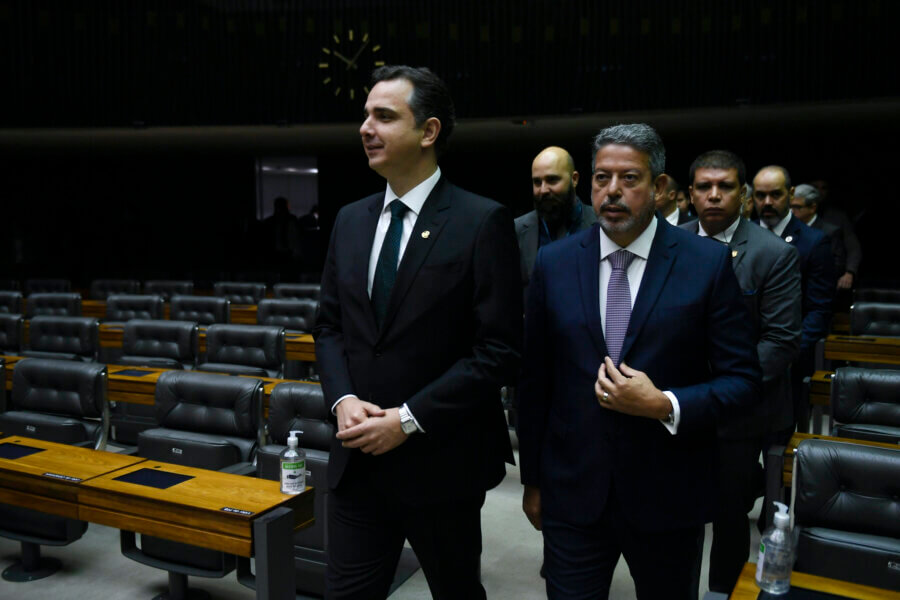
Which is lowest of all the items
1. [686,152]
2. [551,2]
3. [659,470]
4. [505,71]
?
[659,470]

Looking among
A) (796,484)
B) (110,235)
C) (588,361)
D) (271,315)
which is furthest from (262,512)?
(110,235)

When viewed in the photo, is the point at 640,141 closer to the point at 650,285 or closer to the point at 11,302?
the point at 650,285

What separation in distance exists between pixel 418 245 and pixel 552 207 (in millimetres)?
1575

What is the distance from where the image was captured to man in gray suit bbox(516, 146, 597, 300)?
3.09 m

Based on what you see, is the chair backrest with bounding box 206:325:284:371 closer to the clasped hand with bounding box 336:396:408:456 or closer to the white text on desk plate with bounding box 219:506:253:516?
the white text on desk plate with bounding box 219:506:253:516

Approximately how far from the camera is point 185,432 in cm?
327

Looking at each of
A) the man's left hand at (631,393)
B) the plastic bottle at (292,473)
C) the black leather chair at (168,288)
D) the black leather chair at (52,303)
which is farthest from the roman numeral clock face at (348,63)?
the man's left hand at (631,393)

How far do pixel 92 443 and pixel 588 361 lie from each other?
9.21 ft

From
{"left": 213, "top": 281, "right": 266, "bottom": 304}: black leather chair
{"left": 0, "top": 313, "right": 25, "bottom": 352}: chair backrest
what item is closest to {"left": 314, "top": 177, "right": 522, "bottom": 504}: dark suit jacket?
{"left": 0, "top": 313, "right": 25, "bottom": 352}: chair backrest

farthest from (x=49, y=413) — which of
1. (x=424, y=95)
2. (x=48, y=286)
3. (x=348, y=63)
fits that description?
Result: (x=48, y=286)

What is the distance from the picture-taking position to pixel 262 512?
212cm

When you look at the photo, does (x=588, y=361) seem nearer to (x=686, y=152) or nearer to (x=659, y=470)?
(x=659, y=470)

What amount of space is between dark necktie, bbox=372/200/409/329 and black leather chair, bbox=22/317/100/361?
3.99 meters

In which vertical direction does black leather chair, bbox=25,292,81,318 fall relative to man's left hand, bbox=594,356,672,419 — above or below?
below
